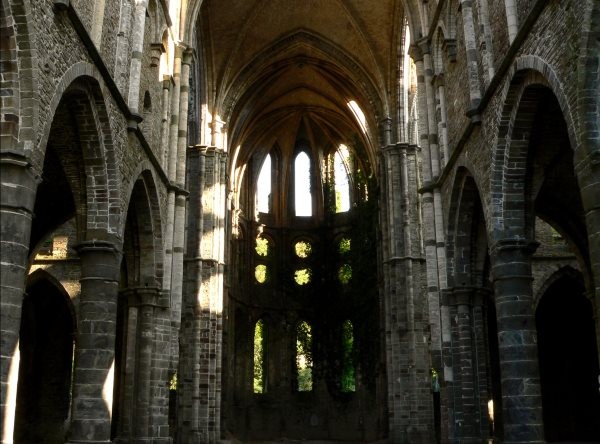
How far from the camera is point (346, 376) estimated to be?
111 feet

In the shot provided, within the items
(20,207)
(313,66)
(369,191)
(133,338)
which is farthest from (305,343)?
(20,207)

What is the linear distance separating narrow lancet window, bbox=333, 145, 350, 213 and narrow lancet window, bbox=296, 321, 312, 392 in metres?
6.51

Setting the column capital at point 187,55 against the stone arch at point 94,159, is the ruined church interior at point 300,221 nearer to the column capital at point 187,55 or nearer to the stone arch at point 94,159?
the stone arch at point 94,159

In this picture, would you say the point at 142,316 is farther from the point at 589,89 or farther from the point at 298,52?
the point at 298,52

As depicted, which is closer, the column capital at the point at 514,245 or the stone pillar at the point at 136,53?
the column capital at the point at 514,245

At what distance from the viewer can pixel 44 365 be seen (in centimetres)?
2375

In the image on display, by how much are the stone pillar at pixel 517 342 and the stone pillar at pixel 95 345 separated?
21.0 ft

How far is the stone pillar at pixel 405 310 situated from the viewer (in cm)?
2434

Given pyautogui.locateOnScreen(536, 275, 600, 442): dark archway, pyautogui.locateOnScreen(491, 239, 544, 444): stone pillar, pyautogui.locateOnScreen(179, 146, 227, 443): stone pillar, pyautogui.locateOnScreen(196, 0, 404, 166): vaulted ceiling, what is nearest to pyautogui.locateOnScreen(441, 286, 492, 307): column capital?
pyautogui.locateOnScreen(491, 239, 544, 444): stone pillar

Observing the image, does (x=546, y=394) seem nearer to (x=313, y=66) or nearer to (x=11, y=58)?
(x=313, y=66)

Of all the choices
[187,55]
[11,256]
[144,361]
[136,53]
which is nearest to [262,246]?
[187,55]

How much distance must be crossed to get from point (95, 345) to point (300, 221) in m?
26.1

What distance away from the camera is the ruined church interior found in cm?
1093

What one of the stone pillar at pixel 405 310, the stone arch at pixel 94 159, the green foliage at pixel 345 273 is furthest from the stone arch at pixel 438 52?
the green foliage at pixel 345 273
